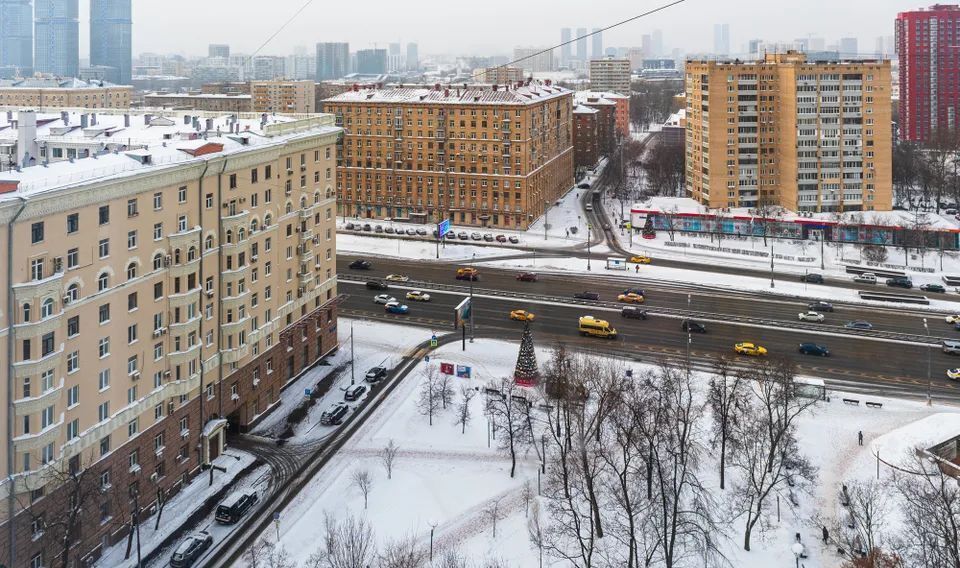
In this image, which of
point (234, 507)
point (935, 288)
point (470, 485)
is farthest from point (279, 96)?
point (234, 507)

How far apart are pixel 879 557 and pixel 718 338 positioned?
89.3ft

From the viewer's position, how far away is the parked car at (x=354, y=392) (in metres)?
41.1

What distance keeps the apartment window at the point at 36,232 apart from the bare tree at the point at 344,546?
13.1 m

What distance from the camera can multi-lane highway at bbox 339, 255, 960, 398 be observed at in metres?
46.1

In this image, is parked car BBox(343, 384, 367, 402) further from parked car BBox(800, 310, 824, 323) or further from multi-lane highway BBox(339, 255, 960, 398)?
parked car BBox(800, 310, 824, 323)

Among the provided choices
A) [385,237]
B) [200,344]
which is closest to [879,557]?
[200,344]

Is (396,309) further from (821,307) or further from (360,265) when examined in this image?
(821,307)

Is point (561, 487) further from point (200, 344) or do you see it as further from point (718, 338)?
point (718, 338)

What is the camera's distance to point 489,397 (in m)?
39.2

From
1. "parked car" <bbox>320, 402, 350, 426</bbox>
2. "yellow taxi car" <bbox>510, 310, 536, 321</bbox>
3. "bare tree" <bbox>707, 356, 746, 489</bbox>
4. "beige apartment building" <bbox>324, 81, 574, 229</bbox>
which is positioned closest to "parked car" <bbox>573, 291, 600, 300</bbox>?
"yellow taxi car" <bbox>510, 310, 536, 321</bbox>

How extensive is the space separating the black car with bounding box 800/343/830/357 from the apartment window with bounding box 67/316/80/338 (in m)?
39.4

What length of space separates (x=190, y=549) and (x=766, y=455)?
23.3 metres

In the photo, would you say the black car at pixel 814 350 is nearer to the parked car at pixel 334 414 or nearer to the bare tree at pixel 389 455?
the bare tree at pixel 389 455

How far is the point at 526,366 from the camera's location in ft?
137
